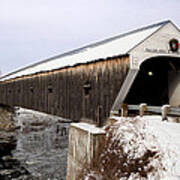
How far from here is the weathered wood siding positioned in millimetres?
9141

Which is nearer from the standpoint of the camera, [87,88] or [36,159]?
[87,88]

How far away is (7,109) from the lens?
27.9m

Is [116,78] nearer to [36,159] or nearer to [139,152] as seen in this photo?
[139,152]

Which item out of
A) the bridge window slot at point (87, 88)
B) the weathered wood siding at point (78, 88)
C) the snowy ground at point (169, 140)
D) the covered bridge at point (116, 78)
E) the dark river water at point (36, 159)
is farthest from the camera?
the dark river water at point (36, 159)

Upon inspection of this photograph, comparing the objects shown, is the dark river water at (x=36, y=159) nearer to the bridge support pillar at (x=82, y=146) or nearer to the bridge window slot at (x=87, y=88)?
the bridge support pillar at (x=82, y=146)

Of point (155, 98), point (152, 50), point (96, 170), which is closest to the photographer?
point (96, 170)

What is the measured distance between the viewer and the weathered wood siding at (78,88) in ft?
30.0

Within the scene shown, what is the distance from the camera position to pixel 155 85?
11625 mm

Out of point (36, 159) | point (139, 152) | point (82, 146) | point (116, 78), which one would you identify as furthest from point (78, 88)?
point (36, 159)

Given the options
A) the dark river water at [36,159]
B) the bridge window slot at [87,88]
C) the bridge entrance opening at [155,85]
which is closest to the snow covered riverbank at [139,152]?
the bridge window slot at [87,88]

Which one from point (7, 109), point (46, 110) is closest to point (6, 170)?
point (46, 110)

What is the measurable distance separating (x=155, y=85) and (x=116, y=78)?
139 inches

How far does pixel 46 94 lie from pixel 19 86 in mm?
5338

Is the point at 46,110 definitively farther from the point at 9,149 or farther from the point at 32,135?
the point at 32,135
